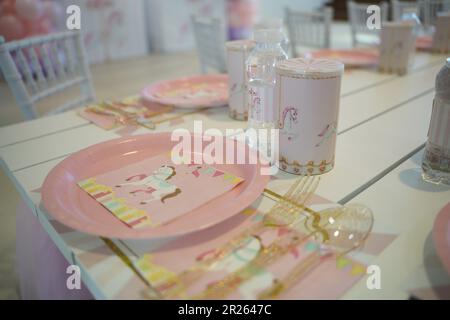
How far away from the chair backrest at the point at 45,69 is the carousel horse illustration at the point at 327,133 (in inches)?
38.0

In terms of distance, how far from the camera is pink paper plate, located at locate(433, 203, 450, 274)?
0.43 m

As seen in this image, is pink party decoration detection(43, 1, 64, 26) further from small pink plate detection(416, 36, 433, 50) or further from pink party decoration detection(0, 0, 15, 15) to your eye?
small pink plate detection(416, 36, 433, 50)

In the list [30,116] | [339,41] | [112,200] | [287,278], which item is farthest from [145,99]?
[339,41]

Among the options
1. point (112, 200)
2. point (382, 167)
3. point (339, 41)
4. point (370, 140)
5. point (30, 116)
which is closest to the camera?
point (112, 200)

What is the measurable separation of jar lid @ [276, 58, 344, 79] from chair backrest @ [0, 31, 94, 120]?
2.96ft

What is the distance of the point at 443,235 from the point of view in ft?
1.51

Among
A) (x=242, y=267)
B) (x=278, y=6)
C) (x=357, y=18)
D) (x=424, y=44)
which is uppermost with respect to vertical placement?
(x=278, y=6)

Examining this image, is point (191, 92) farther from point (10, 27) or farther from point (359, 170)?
point (10, 27)

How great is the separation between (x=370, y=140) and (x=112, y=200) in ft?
1.81

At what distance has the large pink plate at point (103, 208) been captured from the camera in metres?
0.48

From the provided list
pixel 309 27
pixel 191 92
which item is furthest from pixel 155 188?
pixel 309 27

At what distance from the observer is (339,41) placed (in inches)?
Answer: 186

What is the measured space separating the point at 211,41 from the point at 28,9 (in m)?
2.18

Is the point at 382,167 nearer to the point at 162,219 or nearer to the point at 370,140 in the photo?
the point at 370,140
